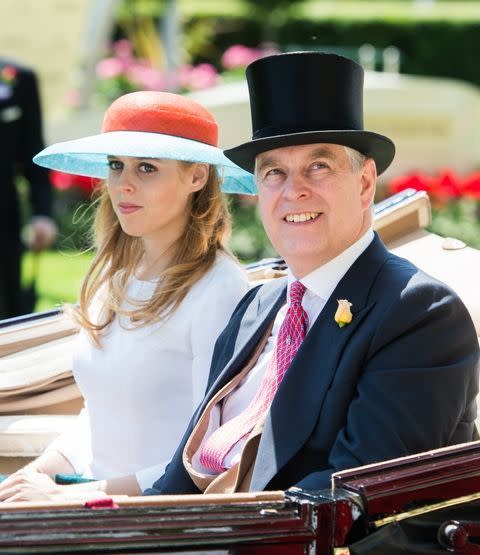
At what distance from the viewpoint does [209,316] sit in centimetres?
275

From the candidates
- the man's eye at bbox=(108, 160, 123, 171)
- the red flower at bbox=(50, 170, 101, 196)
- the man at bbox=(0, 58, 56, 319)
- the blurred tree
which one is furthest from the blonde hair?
the blurred tree

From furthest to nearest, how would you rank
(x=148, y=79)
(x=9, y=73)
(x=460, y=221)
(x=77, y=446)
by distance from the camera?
(x=148, y=79), (x=460, y=221), (x=9, y=73), (x=77, y=446)

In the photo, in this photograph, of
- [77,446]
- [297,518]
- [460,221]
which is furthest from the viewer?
[460,221]

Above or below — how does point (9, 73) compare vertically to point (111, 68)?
above

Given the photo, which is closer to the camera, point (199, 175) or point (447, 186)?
point (199, 175)

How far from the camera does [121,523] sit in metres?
1.81

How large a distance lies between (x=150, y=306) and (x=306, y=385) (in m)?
0.63

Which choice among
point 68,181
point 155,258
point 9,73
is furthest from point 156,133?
point 68,181

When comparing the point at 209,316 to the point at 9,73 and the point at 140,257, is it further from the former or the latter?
the point at 9,73

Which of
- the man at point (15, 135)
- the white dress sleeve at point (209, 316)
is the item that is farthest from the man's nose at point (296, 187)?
the man at point (15, 135)

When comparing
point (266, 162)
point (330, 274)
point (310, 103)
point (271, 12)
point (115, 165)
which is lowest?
point (271, 12)

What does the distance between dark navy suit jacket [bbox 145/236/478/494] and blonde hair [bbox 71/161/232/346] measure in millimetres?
565

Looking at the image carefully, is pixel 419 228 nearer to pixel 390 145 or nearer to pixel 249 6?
pixel 390 145

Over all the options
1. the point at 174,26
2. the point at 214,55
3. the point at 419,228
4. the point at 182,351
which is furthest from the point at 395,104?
the point at 182,351
